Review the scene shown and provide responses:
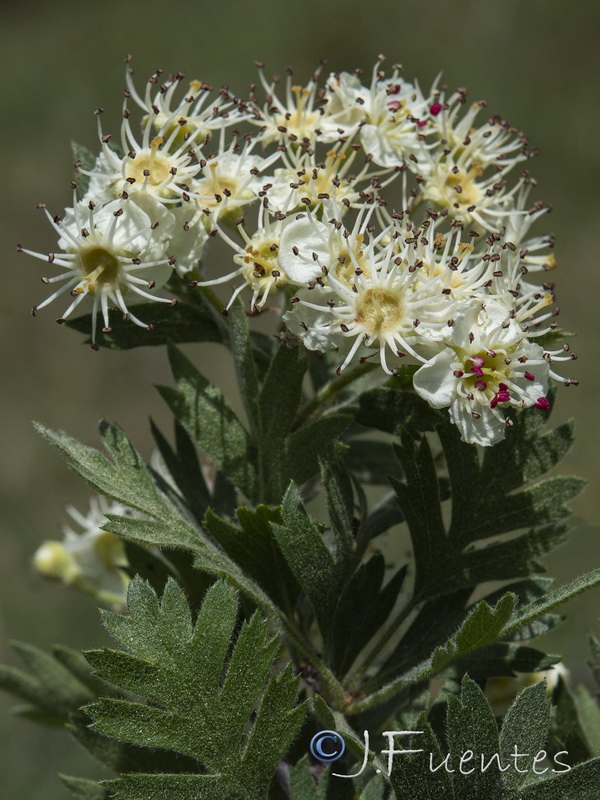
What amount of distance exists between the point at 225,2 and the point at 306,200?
593 centimetres

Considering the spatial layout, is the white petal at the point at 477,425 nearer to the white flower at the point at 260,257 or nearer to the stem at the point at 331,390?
the stem at the point at 331,390

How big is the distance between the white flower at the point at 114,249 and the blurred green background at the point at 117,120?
3073 millimetres

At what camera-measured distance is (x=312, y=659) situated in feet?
3.92

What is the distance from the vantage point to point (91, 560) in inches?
68.8

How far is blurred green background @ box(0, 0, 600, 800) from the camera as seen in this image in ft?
14.8

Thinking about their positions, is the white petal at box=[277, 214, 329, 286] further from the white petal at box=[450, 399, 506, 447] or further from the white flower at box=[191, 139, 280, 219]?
the white petal at box=[450, 399, 506, 447]

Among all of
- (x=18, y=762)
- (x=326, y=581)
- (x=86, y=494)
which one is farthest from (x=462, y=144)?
(x=86, y=494)

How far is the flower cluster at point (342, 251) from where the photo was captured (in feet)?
3.71

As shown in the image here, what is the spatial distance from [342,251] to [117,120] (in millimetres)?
5062

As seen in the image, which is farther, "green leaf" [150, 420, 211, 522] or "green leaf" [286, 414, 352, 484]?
"green leaf" [150, 420, 211, 522]

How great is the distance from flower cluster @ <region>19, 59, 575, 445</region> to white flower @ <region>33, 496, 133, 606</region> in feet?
1.88

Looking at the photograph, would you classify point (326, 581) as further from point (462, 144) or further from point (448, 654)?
point (462, 144)

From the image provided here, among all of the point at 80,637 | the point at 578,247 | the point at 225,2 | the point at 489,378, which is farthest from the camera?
the point at 225,2

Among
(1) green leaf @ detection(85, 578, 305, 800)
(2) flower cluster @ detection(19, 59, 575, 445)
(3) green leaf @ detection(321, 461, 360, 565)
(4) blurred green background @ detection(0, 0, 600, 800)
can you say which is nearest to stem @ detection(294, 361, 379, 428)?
(2) flower cluster @ detection(19, 59, 575, 445)
